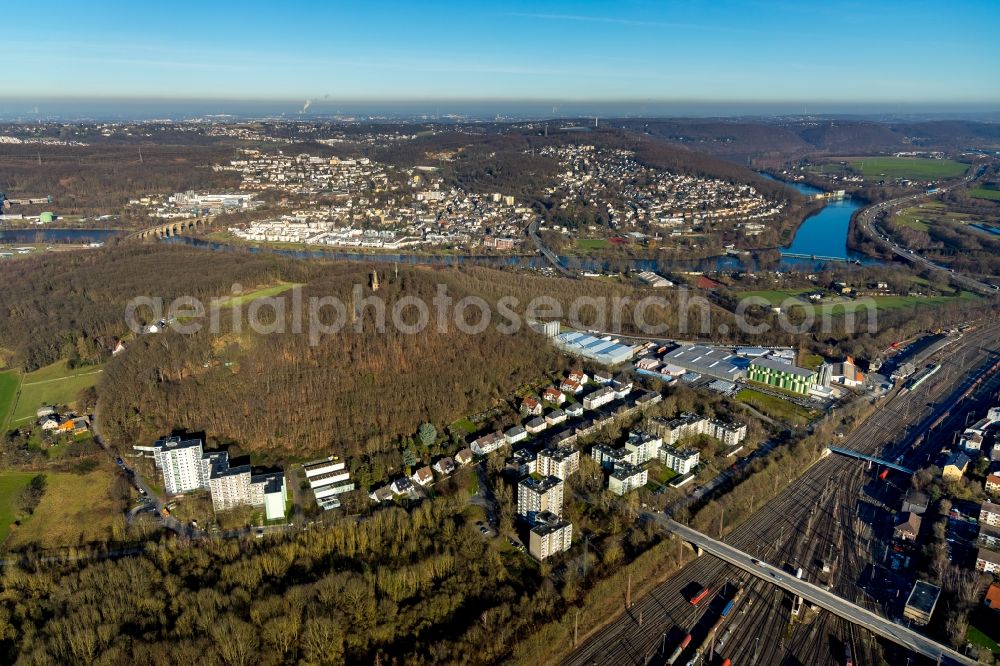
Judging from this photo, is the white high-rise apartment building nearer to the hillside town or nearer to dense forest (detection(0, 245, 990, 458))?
dense forest (detection(0, 245, 990, 458))

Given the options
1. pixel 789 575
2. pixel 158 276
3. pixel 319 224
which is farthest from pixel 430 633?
pixel 319 224

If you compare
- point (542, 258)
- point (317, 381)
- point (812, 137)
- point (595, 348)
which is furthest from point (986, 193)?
point (317, 381)

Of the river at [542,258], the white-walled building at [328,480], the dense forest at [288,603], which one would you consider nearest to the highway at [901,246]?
the river at [542,258]

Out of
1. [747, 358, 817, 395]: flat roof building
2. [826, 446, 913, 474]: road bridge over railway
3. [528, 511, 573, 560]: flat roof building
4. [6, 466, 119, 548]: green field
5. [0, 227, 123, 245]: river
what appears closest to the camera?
[528, 511, 573, 560]: flat roof building

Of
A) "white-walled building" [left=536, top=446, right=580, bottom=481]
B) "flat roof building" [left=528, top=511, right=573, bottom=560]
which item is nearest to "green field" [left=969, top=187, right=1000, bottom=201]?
"white-walled building" [left=536, top=446, right=580, bottom=481]

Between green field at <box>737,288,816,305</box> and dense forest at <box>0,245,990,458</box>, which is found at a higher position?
dense forest at <box>0,245,990,458</box>

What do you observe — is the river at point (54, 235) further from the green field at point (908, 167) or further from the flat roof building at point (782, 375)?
the green field at point (908, 167)

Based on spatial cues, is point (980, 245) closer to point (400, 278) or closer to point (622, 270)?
point (622, 270)
